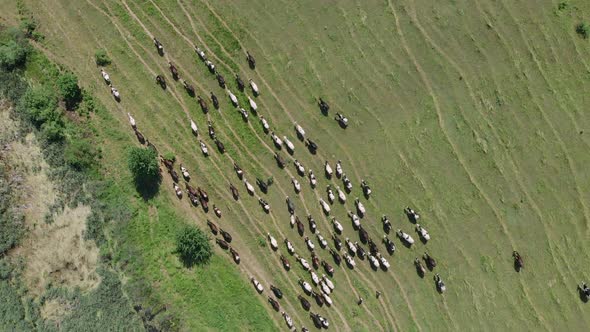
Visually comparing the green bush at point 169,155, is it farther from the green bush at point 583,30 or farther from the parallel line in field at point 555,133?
the green bush at point 583,30

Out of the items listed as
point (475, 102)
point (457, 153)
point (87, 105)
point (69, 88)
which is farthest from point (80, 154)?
point (475, 102)

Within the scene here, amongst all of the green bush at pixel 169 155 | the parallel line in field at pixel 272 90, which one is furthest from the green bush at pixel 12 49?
the parallel line in field at pixel 272 90

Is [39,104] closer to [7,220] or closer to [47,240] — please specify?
[7,220]

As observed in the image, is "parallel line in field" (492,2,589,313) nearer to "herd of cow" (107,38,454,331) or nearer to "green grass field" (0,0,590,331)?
"green grass field" (0,0,590,331)

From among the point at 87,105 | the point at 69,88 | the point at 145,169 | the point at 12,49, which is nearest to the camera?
the point at 145,169

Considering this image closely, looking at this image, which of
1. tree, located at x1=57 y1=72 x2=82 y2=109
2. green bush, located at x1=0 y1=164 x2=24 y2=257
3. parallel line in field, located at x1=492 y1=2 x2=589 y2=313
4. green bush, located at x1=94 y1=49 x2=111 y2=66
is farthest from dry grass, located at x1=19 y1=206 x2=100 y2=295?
parallel line in field, located at x1=492 y1=2 x2=589 y2=313
